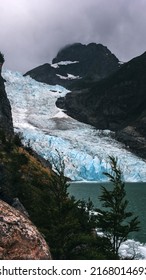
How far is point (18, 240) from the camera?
386 inches

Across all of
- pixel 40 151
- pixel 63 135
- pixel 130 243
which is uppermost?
pixel 63 135

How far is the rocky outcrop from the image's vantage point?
379 inches

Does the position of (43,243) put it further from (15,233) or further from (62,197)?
(62,197)

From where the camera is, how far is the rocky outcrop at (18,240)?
9637 millimetres

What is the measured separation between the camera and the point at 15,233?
990cm

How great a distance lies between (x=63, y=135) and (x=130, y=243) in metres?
141

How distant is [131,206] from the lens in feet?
200

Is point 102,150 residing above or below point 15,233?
above

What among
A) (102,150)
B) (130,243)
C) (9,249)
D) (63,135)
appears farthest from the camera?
(63,135)

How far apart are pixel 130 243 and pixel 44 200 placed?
53.8 feet

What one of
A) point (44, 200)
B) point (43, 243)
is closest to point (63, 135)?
point (44, 200)

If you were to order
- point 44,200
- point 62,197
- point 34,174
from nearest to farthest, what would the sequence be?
point 62,197
point 44,200
point 34,174
